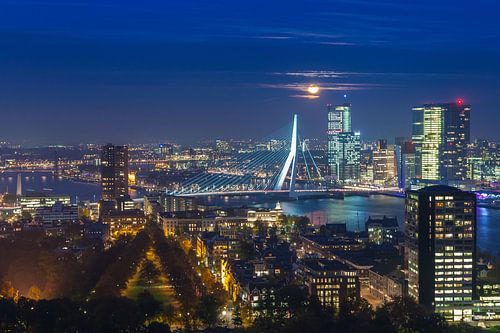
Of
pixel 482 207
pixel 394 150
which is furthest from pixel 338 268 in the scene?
pixel 394 150

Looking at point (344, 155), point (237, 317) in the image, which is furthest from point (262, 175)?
point (237, 317)

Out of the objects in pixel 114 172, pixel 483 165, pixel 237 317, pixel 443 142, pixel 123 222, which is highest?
pixel 443 142

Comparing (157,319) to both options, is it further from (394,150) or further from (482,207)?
(394,150)

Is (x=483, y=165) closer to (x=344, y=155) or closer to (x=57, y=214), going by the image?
(x=344, y=155)

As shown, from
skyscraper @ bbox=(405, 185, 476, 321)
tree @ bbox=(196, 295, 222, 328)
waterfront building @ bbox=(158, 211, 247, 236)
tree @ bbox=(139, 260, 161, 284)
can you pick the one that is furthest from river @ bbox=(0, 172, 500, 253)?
tree @ bbox=(196, 295, 222, 328)

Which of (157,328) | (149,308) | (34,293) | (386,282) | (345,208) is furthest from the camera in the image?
(345,208)

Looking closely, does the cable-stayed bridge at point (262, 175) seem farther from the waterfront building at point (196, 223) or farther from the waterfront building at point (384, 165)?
the waterfront building at point (196, 223)
